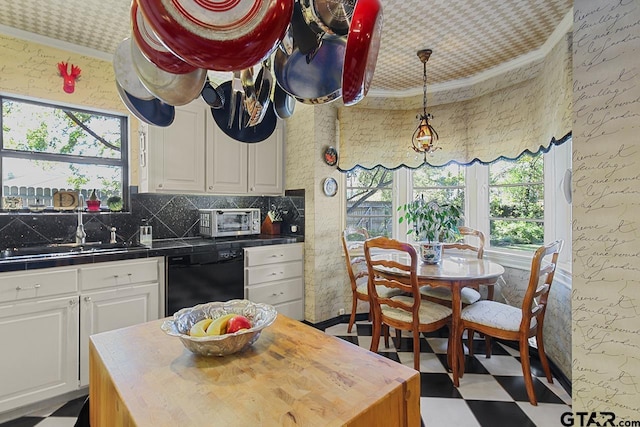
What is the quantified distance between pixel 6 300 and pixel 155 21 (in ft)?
6.69

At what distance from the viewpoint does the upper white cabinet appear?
2561 millimetres

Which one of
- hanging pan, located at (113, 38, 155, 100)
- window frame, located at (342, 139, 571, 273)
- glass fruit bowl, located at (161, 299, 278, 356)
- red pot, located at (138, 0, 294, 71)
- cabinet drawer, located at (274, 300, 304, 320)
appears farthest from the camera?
cabinet drawer, located at (274, 300, 304, 320)

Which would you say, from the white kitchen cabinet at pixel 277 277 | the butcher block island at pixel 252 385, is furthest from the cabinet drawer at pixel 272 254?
the butcher block island at pixel 252 385

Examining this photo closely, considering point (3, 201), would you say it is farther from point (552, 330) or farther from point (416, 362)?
point (552, 330)

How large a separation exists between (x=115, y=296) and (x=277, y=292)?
133 cm

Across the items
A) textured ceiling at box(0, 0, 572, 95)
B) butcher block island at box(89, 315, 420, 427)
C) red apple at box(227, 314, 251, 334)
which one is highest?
textured ceiling at box(0, 0, 572, 95)

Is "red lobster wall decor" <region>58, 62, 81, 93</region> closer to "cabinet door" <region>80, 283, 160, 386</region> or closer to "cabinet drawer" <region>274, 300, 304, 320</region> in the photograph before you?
"cabinet door" <region>80, 283, 160, 386</region>

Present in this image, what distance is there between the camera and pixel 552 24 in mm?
2174

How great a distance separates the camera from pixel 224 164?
295 cm

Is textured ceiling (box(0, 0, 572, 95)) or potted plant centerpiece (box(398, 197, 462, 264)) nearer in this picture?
textured ceiling (box(0, 0, 572, 95))

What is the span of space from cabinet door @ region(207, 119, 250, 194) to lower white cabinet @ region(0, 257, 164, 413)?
976 millimetres

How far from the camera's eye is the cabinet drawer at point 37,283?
177cm

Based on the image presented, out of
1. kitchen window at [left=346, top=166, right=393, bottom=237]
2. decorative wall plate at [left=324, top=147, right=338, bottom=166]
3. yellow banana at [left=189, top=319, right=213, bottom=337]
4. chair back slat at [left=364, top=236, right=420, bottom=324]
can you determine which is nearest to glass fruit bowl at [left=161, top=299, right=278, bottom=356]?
yellow banana at [left=189, top=319, right=213, bottom=337]

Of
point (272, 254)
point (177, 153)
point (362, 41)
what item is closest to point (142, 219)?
point (177, 153)
